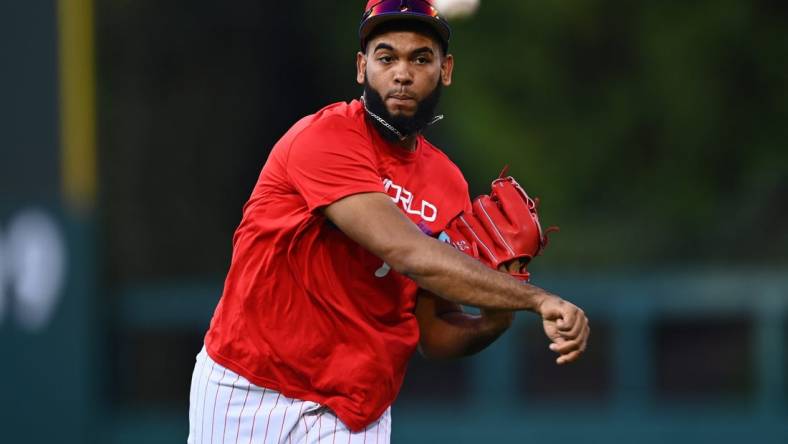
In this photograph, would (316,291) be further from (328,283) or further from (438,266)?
(438,266)

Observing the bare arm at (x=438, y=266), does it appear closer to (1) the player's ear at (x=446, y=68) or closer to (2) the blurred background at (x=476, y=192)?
(1) the player's ear at (x=446, y=68)

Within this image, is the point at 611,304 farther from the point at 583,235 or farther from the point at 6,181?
the point at 6,181

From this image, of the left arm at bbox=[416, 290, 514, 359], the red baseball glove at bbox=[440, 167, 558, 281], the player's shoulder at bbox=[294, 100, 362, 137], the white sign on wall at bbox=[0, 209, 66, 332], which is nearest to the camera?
the player's shoulder at bbox=[294, 100, 362, 137]

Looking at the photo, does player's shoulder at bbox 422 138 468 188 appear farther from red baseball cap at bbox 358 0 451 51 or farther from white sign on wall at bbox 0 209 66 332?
white sign on wall at bbox 0 209 66 332

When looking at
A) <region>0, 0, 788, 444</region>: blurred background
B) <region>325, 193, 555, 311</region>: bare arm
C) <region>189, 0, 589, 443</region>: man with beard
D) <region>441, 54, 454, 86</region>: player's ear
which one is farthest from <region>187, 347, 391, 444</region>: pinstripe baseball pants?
<region>0, 0, 788, 444</region>: blurred background

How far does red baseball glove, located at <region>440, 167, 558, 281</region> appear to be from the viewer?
3725 mm

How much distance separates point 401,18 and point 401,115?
0.90 feet

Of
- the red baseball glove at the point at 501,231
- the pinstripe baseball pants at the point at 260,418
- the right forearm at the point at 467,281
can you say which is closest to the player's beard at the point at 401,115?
the red baseball glove at the point at 501,231

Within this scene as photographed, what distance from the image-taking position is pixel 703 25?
1000 cm

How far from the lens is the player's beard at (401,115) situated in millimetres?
3684

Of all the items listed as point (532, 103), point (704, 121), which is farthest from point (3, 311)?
point (704, 121)

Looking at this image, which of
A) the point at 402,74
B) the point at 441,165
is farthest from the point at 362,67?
the point at 441,165

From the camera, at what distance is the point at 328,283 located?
3.66 m

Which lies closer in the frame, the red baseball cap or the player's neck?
the red baseball cap
